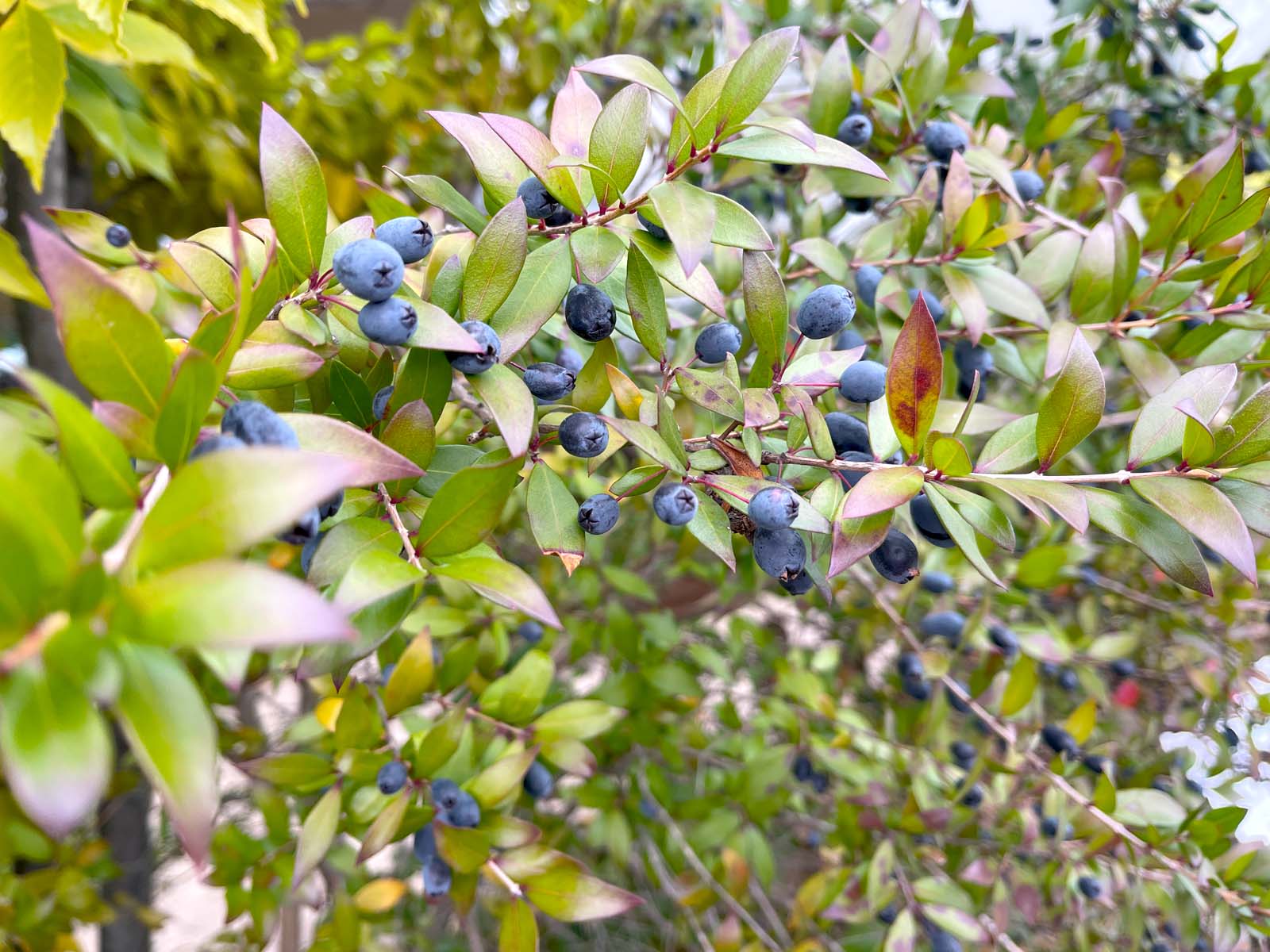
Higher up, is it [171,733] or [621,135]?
[621,135]

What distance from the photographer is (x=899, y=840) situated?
1.01 meters

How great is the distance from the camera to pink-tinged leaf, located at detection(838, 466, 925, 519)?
35cm

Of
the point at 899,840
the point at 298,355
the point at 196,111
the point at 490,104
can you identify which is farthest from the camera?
the point at 490,104

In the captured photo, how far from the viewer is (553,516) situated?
42 centimetres

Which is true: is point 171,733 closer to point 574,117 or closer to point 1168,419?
point 574,117

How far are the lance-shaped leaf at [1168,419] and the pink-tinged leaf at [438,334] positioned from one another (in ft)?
1.21

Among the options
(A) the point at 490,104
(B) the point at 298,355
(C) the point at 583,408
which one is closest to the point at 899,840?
(C) the point at 583,408

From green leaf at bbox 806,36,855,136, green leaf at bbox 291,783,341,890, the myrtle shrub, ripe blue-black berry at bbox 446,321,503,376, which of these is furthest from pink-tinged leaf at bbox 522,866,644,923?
green leaf at bbox 806,36,855,136

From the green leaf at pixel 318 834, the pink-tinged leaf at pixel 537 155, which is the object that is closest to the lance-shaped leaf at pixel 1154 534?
the pink-tinged leaf at pixel 537 155

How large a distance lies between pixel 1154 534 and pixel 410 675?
504mm

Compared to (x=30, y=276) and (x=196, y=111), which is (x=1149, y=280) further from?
(x=196, y=111)

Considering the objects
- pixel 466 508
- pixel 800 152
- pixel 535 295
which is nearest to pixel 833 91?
pixel 800 152

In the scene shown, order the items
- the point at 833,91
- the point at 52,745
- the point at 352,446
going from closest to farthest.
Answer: the point at 52,745, the point at 352,446, the point at 833,91

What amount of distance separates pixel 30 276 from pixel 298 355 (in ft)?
1.11
